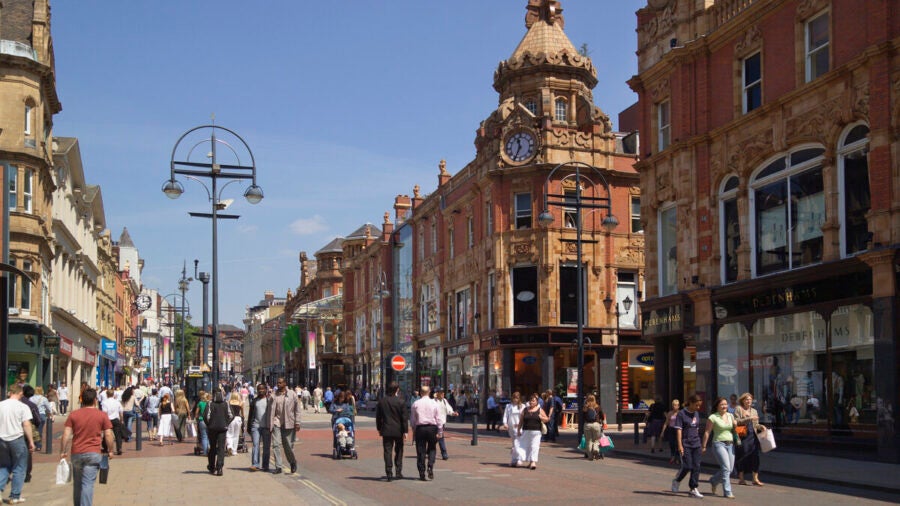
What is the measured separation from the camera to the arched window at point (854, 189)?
23484 millimetres

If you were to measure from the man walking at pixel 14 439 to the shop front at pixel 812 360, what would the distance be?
1718 centimetres

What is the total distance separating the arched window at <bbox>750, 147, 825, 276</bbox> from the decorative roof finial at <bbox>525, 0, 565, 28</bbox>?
2735 cm

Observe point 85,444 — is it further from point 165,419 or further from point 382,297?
point 382,297

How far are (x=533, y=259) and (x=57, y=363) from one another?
2393 cm

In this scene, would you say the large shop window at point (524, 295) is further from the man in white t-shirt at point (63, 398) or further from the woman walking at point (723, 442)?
the woman walking at point (723, 442)

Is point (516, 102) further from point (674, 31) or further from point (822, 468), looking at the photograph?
point (822, 468)

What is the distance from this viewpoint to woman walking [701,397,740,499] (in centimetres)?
1587

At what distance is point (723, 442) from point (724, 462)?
1.26 ft

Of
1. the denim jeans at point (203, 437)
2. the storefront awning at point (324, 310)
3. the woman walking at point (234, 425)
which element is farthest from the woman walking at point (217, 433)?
the storefront awning at point (324, 310)

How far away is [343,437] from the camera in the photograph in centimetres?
2398

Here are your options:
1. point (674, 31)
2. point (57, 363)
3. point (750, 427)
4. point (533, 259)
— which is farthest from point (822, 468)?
point (57, 363)

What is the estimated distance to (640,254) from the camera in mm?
48031

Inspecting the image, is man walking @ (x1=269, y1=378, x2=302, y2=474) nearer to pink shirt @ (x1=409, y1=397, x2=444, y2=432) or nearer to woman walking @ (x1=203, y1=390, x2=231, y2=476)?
woman walking @ (x1=203, y1=390, x2=231, y2=476)

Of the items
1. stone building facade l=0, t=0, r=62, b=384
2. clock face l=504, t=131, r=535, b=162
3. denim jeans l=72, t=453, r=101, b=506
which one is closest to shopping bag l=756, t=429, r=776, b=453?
denim jeans l=72, t=453, r=101, b=506
